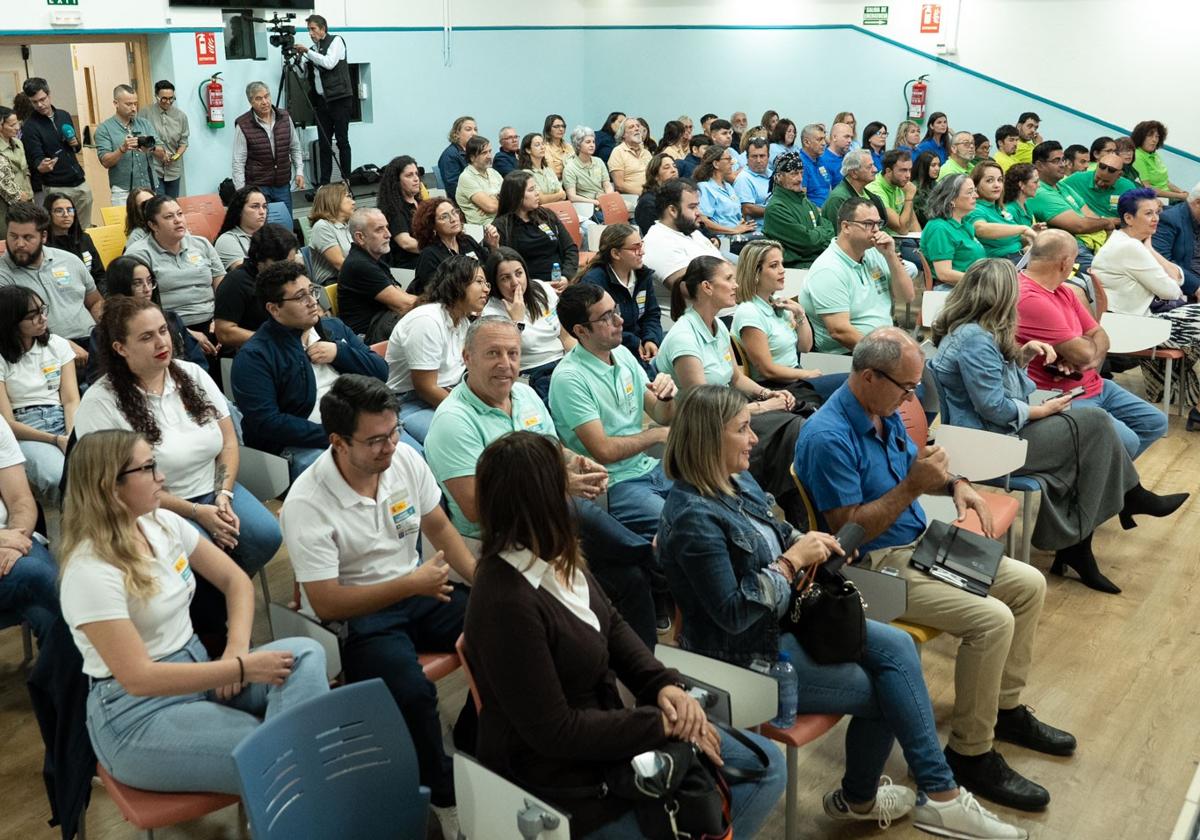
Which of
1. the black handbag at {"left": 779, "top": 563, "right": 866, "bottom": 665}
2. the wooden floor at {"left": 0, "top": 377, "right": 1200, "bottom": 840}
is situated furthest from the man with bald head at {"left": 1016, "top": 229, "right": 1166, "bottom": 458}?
the black handbag at {"left": 779, "top": 563, "right": 866, "bottom": 665}

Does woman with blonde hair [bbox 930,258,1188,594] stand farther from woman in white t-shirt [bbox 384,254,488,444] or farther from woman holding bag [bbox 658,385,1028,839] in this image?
woman in white t-shirt [bbox 384,254,488,444]

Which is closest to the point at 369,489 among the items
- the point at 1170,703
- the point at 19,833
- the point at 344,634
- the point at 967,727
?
the point at 344,634

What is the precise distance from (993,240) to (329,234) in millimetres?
3943

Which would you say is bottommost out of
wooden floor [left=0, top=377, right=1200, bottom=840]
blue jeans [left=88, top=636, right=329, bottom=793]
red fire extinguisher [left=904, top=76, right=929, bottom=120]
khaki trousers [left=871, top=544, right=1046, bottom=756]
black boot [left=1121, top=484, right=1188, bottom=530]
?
wooden floor [left=0, top=377, right=1200, bottom=840]

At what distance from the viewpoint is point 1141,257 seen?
5941 millimetres

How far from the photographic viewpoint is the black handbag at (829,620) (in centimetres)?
265

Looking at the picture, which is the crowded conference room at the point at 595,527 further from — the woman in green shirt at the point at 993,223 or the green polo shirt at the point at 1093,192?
the green polo shirt at the point at 1093,192

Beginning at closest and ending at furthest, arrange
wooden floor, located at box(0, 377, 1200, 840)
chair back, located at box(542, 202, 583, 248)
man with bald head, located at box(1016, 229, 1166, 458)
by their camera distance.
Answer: wooden floor, located at box(0, 377, 1200, 840) → man with bald head, located at box(1016, 229, 1166, 458) → chair back, located at box(542, 202, 583, 248)

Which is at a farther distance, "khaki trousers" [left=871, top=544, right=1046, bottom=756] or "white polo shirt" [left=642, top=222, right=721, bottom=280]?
"white polo shirt" [left=642, top=222, right=721, bottom=280]

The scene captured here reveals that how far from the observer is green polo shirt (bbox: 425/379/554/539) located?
3.22 m

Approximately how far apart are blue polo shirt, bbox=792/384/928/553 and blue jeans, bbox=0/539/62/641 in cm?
206

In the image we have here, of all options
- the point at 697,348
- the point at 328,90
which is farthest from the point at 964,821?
the point at 328,90

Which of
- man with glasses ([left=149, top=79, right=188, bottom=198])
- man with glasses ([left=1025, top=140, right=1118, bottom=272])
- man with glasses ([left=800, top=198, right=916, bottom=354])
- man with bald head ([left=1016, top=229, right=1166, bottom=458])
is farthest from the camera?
man with glasses ([left=149, top=79, right=188, bottom=198])

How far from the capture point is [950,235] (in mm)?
6645
